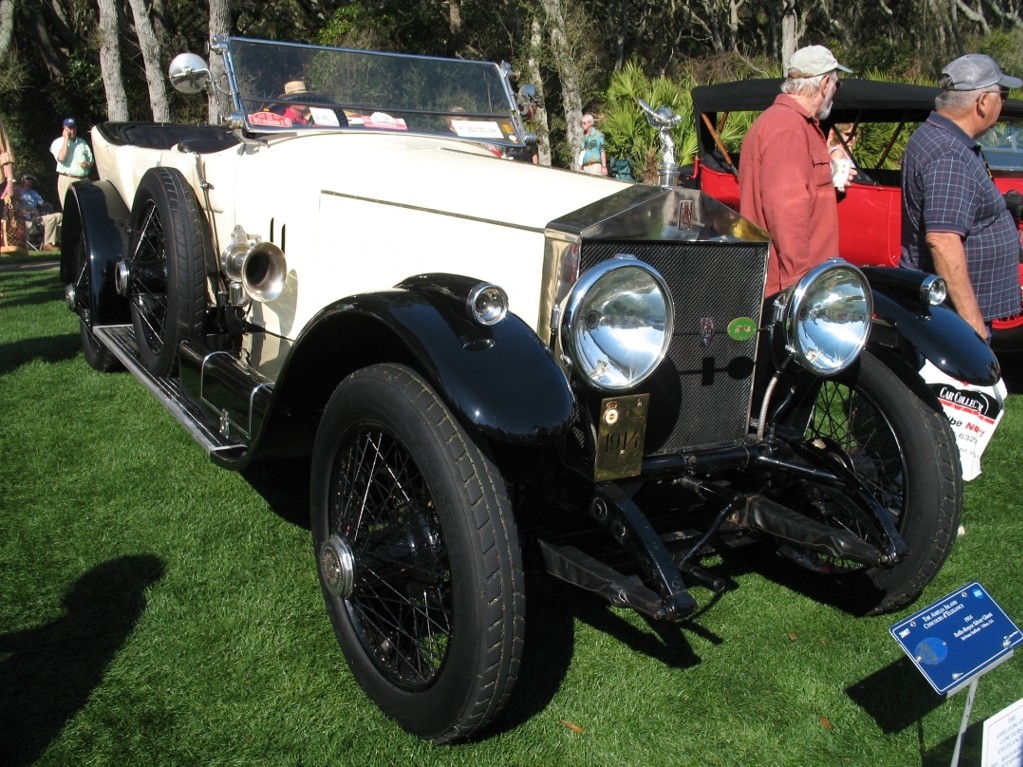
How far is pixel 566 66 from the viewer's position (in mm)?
13203

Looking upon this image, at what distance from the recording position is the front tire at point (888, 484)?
8.63 feet

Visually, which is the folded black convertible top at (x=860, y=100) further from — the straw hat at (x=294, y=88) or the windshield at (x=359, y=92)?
the straw hat at (x=294, y=88)

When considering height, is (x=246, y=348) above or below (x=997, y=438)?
above

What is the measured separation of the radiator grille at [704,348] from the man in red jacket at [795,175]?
660 millimetres

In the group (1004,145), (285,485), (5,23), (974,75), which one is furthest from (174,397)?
(5,23)

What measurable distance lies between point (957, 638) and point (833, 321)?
2.97 ft

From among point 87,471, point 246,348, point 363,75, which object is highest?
point 363,75

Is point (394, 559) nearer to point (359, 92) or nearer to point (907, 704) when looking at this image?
point (907, 704)

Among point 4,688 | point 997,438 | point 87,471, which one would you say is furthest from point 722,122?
point 4,688

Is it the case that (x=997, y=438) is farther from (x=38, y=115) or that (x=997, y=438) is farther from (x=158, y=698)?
(x=38, y=115)

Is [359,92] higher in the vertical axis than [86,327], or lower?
higher

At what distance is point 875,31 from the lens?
26234 mm

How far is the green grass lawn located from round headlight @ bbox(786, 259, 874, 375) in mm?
910

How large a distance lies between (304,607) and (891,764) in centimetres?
173
